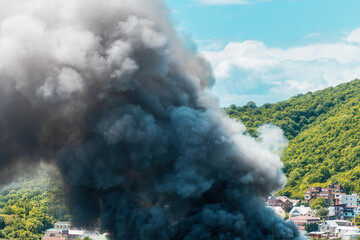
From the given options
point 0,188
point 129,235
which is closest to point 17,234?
point 0,188

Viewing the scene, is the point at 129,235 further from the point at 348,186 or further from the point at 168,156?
the point at 348,186

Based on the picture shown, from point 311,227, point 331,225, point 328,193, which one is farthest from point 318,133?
point 311,227

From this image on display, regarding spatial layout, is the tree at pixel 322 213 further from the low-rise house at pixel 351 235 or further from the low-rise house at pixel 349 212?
the low-rise house at pixel 351 235

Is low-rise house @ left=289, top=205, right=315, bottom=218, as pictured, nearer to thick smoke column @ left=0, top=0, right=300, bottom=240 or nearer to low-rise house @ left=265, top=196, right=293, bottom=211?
low-rise house @ left=265, top=196, right=293, bottom=211

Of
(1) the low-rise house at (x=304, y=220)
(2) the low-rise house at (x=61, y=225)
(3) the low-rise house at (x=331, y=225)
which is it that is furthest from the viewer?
(2) the low-rise house at (x=61, y=225)

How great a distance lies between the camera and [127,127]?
3541cm

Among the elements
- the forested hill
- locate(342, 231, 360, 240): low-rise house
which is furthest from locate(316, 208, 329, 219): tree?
locate(342, 231, 360, 240): low-rise house

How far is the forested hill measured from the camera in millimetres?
127375

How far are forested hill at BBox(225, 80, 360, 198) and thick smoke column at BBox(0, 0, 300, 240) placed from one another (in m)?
89.5

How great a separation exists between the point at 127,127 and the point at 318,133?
117 meters

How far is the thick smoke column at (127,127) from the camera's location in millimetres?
35594

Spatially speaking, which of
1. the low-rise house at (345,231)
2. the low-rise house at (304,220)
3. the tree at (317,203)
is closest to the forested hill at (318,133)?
the tree at (317,203)

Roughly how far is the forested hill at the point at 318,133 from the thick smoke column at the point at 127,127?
294 ft

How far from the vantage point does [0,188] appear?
40062 mm
